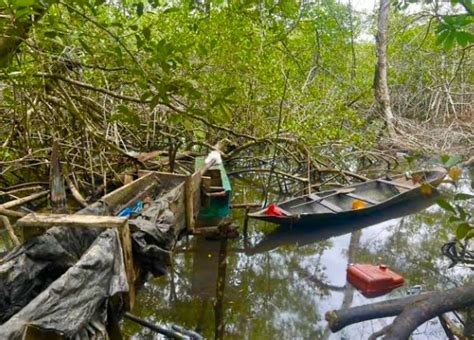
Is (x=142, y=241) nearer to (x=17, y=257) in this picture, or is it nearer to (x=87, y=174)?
(x=17, y=257)

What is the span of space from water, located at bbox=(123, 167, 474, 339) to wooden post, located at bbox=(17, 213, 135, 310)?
45.5 inches

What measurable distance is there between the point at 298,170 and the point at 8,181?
5.96 meters

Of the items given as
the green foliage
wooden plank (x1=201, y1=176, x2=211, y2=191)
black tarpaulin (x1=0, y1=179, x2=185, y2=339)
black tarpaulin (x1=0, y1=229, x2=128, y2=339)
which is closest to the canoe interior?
wooden plank (x1=201, y1=176, x2=211, y2=191)

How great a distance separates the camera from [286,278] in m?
5.62

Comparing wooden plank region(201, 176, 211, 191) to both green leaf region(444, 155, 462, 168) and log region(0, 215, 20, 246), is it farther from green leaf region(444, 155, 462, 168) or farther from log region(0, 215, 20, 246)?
green leaf region(444, 155, 462, 168)

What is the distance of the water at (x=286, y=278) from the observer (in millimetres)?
4316

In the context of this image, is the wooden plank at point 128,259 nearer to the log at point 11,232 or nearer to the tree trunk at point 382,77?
the log at point 11,232

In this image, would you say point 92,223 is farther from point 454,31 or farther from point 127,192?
point 454,31

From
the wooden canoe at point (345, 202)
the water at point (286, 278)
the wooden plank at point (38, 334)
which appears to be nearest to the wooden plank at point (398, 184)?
the wooden canoe at point (345, 202)

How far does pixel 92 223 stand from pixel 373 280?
3.46 metres

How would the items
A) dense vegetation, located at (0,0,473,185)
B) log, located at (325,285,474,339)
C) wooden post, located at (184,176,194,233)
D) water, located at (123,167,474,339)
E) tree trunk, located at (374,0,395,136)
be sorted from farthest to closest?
tree trunk, located at (374,0,395,136) < wooden post, located at (184,176,194,233) < water, located at (123,167,474,339) < log, located at (325,285,474,339) < dense vegetation, located at (0,0,473,185)

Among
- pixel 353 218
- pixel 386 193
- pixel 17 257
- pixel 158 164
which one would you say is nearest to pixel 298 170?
pixel 386 193

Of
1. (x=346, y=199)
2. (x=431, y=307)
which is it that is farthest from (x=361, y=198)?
(x=431, y=307)

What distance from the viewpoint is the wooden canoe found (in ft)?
21.7
